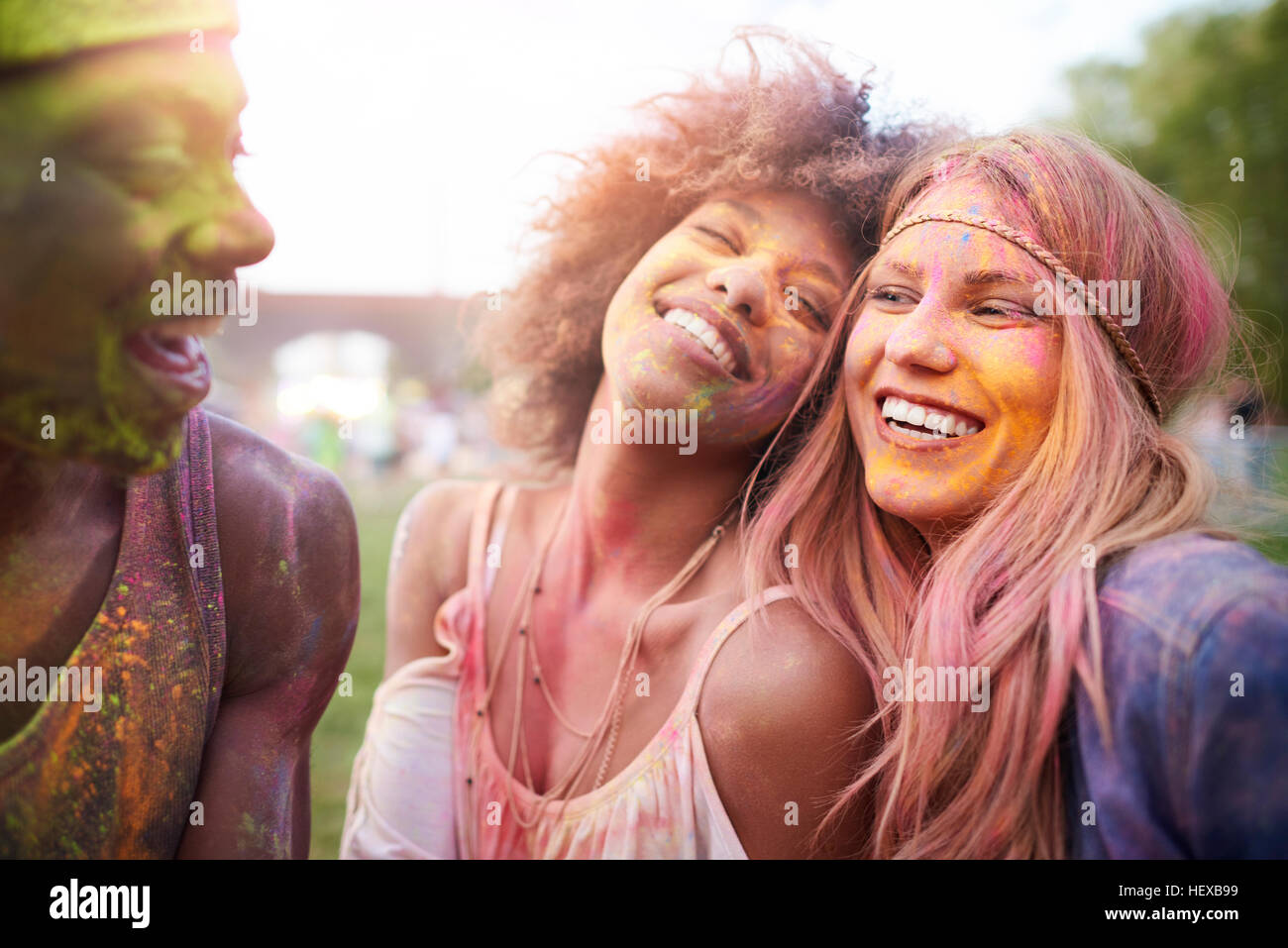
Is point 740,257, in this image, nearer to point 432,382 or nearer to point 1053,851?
point 1053,851

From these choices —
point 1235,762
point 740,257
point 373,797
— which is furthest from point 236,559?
point 1235,762

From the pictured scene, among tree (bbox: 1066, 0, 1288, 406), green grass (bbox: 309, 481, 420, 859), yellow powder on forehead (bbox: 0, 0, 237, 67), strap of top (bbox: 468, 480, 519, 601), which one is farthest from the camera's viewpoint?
tree (bbox: 1066, 0, 1288, 406)

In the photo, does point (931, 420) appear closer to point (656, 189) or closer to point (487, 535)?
point (656, 189)

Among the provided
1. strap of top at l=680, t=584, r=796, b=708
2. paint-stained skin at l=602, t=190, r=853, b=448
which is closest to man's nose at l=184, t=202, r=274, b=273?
paint-stained skin at l=602, t=190, r=853, b=448

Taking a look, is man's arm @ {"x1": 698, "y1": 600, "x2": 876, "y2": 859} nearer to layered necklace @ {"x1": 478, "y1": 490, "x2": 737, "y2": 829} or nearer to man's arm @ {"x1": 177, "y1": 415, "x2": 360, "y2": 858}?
layered necklace @ {"x1": 478, "y1": 490, "x2": 737, "y2": 829}

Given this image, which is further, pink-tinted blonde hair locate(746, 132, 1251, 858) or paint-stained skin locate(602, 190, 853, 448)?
paint-stained skin locate(602, 190, 853, 448)

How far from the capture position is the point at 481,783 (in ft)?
7.36

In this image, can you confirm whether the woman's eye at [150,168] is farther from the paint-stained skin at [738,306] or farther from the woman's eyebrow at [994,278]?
the woman's eyebrow at [994,278]

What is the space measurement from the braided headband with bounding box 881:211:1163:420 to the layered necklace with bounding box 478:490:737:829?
894 millimetres

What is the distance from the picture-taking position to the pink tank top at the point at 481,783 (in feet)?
6.40

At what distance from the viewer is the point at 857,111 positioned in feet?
7.74

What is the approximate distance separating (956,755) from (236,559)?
1403 millimetres

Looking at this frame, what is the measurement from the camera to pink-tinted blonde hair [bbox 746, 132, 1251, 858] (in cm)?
165

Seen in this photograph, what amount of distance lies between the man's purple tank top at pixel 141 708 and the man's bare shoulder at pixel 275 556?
0.05 metres
